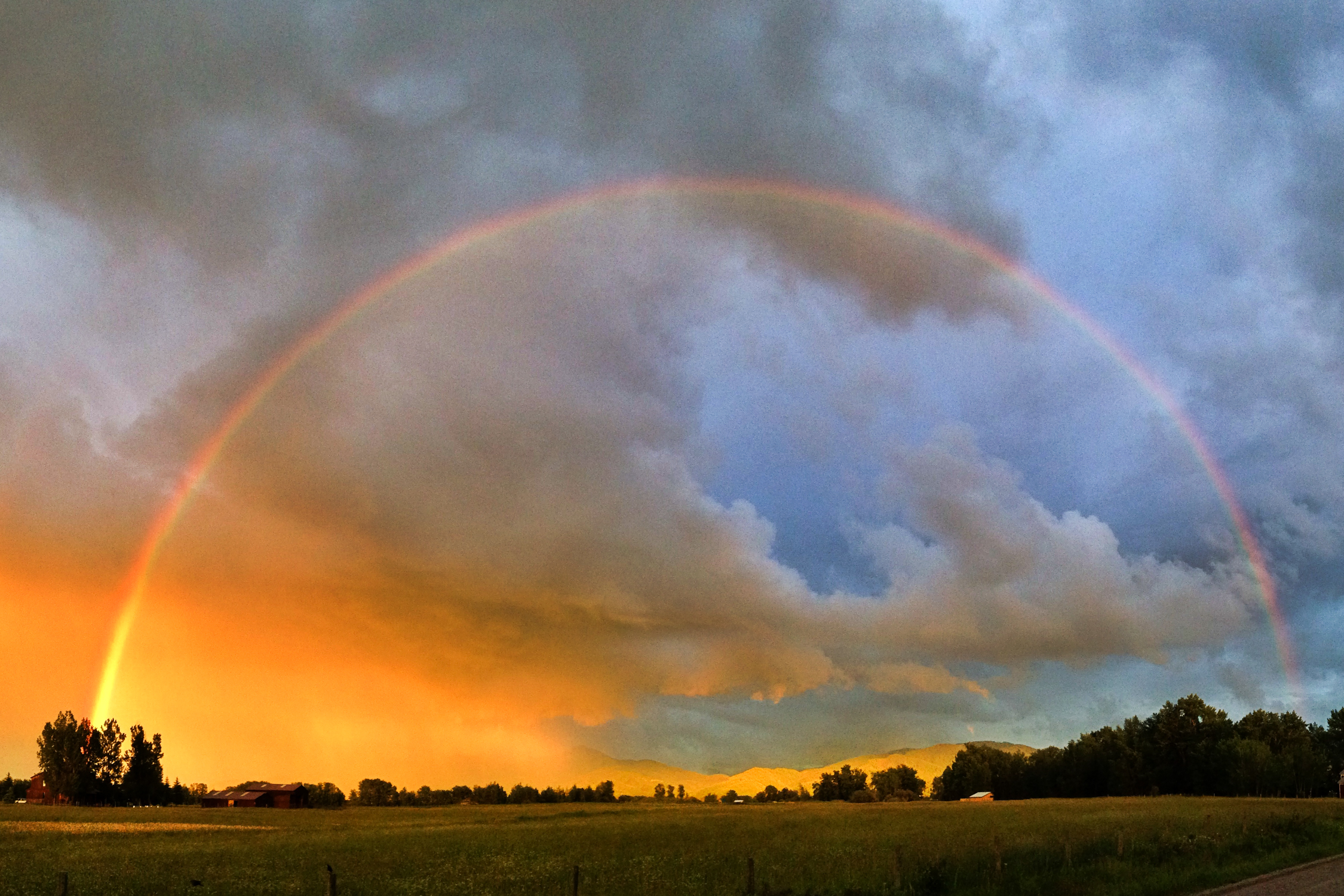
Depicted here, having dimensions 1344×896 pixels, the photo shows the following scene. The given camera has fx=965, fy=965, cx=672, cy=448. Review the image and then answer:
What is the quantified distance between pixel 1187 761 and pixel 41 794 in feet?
671

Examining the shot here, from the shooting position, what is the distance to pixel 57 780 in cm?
17300

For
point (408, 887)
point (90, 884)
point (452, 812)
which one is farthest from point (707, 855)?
point (452, 812)

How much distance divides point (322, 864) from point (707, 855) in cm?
1808

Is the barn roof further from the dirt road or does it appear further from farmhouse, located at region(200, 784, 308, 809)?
the dirt road

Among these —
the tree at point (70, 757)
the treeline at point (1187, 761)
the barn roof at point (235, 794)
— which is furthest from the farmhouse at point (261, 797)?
the treeline at point (1187, 761)

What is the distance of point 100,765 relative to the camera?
175750 millimetres

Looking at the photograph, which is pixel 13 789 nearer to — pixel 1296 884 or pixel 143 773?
pixel 143 773

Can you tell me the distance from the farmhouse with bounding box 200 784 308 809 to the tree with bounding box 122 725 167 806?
8.08 metres

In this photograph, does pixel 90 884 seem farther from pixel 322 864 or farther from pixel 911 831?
pixel 911 831

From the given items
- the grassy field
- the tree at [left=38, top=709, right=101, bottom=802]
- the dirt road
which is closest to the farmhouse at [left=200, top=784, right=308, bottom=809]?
the tree at [left=38, top=709, right=101, bottom=802]

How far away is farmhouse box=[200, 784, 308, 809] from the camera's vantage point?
560 ft

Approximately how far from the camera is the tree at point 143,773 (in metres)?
175

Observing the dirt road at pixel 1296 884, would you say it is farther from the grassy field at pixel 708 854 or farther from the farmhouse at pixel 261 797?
the farmhouse at pixel 261 797

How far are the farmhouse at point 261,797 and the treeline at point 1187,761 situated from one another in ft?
435
